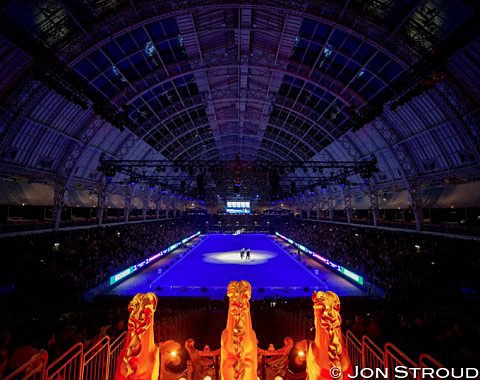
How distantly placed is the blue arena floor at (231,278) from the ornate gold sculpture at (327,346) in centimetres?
1408

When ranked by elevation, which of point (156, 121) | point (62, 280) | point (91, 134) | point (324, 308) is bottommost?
point (62, 280)

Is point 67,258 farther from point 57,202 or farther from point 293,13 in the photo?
point 293,13

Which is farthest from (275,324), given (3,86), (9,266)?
(3,86)

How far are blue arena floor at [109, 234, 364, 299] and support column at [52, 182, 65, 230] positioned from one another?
7.13m

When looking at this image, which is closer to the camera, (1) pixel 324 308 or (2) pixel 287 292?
(1) pixel 324 308

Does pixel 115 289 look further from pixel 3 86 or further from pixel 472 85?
pixel 472 85

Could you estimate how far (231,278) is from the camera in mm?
21109

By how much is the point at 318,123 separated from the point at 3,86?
79.7 feet

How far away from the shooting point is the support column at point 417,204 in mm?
19531

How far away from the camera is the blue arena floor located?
1753cm

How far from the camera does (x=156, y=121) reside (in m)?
24.1

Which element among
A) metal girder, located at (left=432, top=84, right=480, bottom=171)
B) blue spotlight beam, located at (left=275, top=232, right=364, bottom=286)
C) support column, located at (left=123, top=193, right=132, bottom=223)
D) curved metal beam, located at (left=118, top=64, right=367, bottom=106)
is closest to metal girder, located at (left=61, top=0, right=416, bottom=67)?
metal girder, located at (left=432, top=84, right=480, bottom=171)

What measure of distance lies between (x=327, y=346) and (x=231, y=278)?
19.0m

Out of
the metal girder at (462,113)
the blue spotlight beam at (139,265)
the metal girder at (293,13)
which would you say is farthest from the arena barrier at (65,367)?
the metal girder at (462,113)
